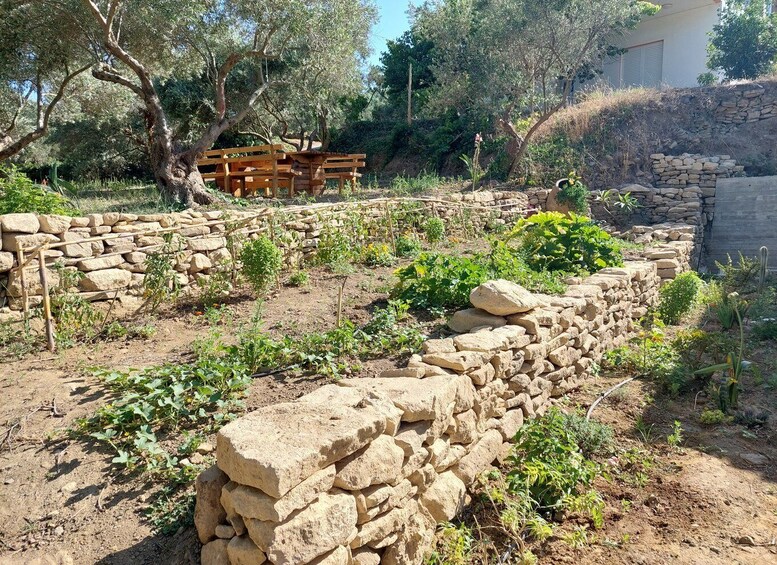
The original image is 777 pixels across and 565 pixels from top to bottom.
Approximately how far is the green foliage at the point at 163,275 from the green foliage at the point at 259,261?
662mm

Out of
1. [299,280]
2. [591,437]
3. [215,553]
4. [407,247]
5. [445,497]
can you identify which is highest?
[407,247]

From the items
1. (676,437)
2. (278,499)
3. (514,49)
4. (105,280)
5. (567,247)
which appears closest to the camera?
(278,499)

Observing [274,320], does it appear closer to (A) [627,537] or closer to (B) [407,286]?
(B) [407,286]

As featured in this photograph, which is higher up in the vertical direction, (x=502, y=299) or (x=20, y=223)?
(x=20, y=223)

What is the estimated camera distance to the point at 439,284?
5750 mm

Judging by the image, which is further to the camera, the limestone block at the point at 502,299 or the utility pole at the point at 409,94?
the utility pole at the point at 409,94

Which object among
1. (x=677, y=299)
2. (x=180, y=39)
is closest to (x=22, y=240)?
(x=180, y=39)

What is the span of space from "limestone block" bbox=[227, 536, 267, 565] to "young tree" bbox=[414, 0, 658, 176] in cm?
1349

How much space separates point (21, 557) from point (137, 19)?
9722 mm

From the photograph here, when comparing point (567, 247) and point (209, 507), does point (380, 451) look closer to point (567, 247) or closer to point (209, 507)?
point (209, 507)

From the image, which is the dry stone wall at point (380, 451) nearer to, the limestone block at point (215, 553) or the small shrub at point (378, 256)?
the limestone block at point (215, 553)

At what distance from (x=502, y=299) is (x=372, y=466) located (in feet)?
7.75

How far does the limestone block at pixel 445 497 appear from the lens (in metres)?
3.46

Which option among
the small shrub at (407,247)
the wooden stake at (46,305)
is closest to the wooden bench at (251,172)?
the small shrub at (407,247)
